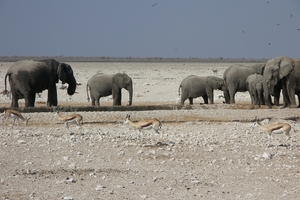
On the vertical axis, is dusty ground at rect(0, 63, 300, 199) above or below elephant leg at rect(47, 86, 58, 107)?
above

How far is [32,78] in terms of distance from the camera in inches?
854

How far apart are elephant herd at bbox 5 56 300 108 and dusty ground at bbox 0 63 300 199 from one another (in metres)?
4.39

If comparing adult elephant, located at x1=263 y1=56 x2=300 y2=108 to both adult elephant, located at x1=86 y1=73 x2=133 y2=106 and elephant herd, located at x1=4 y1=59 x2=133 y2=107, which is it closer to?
adult elephant, located at x1=86 y1=73 x2=133 y2=106

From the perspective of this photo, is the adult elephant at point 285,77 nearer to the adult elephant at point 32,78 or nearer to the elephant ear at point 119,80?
the elephant ear at point 119,80

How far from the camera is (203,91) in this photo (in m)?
26.7

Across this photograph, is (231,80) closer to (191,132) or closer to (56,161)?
(191,132)

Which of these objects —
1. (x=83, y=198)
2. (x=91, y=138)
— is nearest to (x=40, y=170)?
(x=83, y=198)

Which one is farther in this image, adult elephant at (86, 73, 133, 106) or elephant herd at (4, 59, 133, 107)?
adult elephant at (86, 73, 133, 106)

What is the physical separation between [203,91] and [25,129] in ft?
40.5

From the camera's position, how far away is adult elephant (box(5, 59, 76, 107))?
2148 centimetres

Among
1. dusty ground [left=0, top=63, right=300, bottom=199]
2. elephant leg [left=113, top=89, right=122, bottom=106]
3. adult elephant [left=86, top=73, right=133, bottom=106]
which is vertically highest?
dusty ground [left=0, top=63, right=300, bottom=199]

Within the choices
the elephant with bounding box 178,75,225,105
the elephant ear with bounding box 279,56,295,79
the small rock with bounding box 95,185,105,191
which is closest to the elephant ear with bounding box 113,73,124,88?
the elephant with bounding box 178,75,225,105

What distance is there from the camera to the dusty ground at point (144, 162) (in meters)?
10.4

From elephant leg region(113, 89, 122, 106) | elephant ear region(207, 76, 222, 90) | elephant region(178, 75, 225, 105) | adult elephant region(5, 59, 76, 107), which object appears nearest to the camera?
adult elephant region(5, 59, 76, 107)
